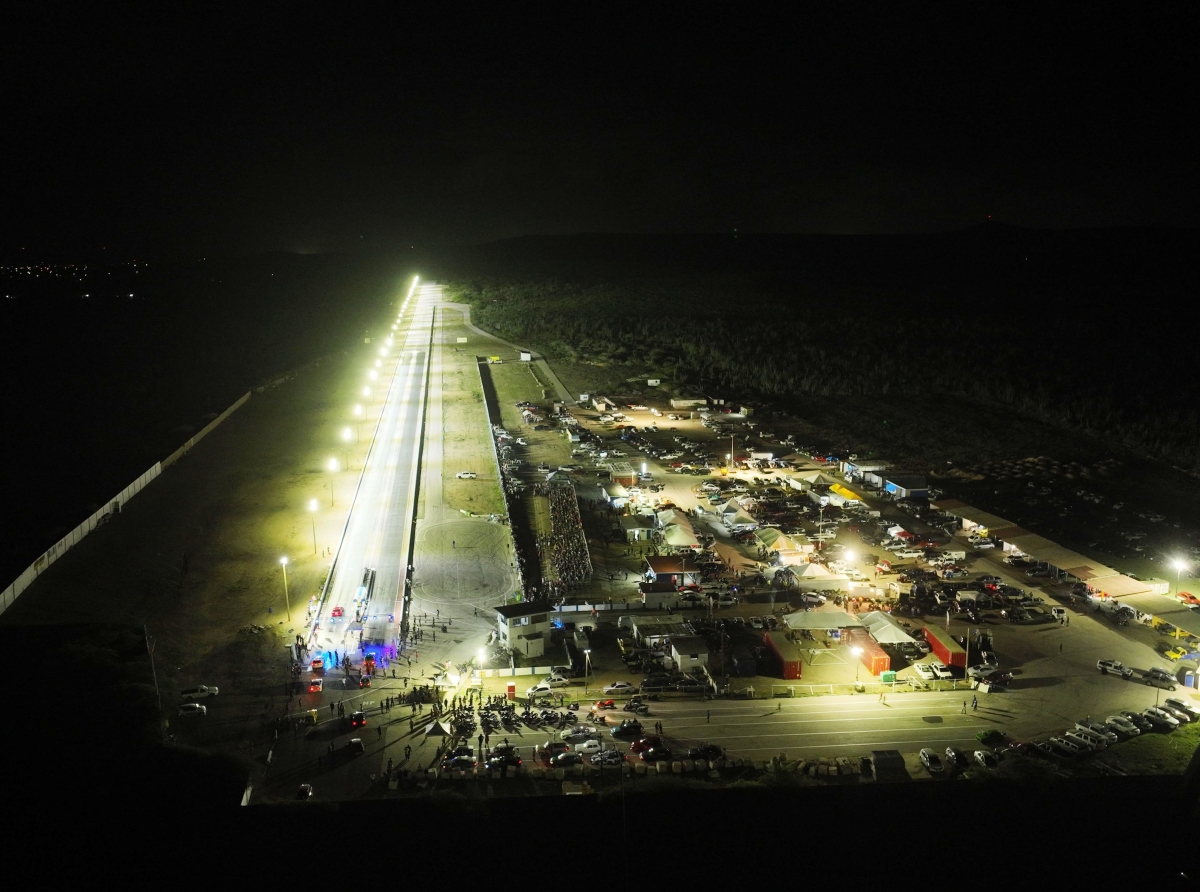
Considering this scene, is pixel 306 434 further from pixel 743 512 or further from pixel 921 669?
pixel 921 669

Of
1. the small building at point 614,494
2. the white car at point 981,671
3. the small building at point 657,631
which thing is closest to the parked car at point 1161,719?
the white car at point 981,671

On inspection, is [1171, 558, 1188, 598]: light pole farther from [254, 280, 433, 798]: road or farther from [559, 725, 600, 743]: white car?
[254, 280, 433, 798]: road

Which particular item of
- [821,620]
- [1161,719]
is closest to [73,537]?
[821,620]

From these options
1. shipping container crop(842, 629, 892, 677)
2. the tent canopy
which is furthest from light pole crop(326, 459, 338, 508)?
shipping container crop(842, 629, 892, 677)

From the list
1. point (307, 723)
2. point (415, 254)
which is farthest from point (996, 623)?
point (415, 254)

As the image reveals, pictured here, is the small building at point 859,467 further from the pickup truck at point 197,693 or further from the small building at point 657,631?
the pickup truck at point 197,693
